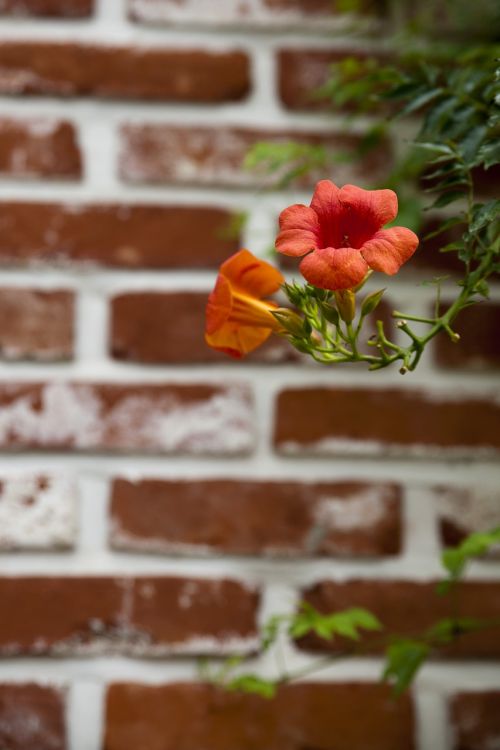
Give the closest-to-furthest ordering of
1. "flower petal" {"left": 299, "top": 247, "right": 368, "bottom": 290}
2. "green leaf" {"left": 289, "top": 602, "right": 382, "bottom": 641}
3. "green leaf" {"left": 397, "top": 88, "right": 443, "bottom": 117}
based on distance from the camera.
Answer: "flower petal" {"left": 299, "top": 247, "right": 368, "bottom": 290} → "green leaf" {"left": 397, "top": 88, "right": 443, "bottom": 117} → "green leaf" {"left": 289, "top": 602, "right": 382, "bottom": 641}

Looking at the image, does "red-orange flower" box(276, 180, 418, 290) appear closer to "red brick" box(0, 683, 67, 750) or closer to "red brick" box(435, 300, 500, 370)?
"red brick" box(435, 300, 500, 370)

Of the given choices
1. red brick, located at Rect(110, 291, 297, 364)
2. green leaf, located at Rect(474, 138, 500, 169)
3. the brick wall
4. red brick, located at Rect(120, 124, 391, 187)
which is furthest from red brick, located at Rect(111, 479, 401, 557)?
green leaf, located at Rect(474, 138, 500, 169)

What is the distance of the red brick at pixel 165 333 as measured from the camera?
0.74 m

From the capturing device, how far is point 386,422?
0.74 meters

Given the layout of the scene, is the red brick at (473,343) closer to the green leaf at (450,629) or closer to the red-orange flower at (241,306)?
the green leaf at (450,629)

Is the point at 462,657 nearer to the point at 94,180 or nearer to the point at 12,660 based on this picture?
the point at 12,660

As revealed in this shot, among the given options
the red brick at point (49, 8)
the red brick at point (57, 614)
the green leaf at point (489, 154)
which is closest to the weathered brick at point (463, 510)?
the red brick at point (57, 614)

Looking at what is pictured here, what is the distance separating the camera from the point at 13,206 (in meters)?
0.75

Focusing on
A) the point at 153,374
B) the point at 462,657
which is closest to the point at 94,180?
the point at 153,374

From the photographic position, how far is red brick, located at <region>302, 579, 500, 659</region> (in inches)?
28.5

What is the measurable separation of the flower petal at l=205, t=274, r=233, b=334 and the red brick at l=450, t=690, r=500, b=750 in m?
0.47

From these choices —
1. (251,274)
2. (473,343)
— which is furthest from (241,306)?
(473,343)

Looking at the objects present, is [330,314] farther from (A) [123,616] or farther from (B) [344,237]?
(A) [123,616]

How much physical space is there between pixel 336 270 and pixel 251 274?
104 mm
